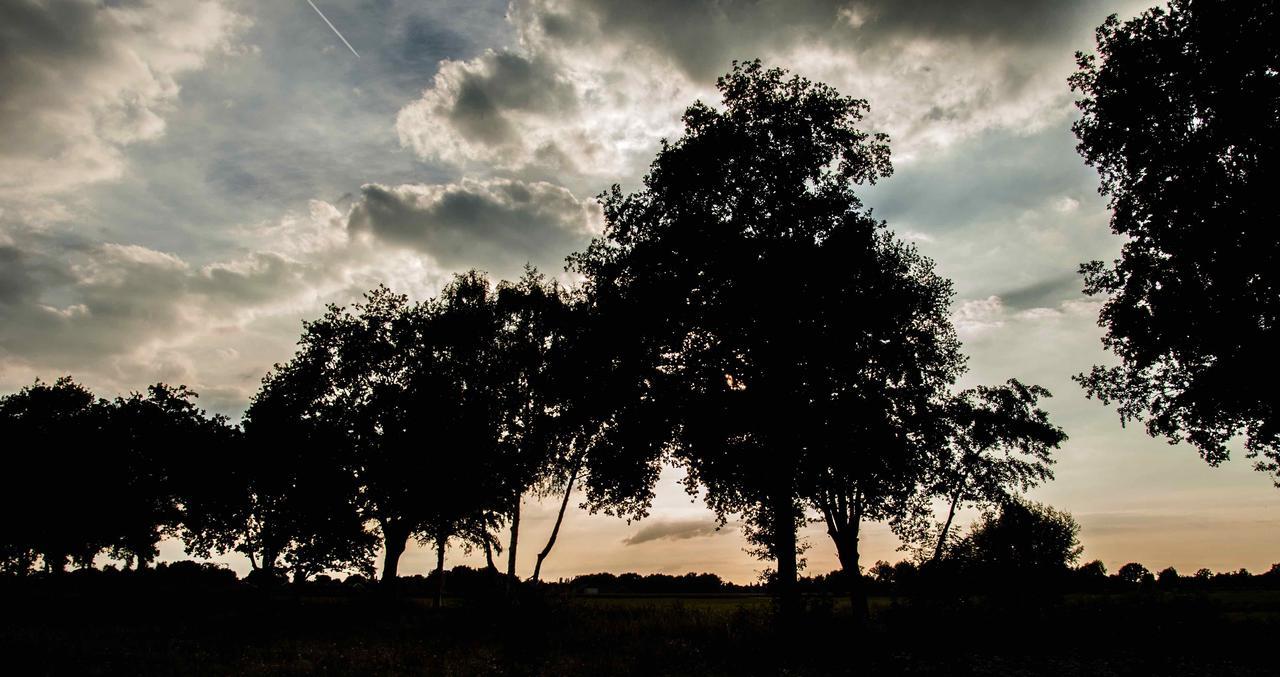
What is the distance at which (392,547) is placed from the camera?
39969 mm

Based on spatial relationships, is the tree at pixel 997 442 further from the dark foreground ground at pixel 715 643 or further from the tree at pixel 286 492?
the tree at pixel 286 492

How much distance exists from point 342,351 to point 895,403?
3083cm

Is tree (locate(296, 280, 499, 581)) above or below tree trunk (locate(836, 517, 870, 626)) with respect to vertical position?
above

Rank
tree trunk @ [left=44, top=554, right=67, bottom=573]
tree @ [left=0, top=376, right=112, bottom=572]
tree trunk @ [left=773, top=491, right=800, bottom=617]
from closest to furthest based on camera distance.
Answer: tree trunk @ [left=773, top=491, right=800, bottom=617], tree @ [left=0, top=376, right=112, bottom=572], tree trunk @ [left=44, top=554, right=67, bottom=573]

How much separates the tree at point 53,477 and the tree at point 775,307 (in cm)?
4582

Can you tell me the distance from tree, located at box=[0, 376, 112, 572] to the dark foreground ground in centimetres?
2501

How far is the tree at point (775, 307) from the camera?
22.2 meters

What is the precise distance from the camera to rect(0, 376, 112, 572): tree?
47.0 m

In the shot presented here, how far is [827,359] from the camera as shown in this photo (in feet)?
72.6

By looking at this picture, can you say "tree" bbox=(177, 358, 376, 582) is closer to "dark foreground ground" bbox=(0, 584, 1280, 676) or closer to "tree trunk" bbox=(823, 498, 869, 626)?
"dark foreground ground" bbox=(0, 584, 1280, 676)

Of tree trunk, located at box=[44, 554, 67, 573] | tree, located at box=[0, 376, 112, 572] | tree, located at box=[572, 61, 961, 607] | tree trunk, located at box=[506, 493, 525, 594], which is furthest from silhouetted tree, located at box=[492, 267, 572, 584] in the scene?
tree trunk, located at box=[44, 554, 67, 573]

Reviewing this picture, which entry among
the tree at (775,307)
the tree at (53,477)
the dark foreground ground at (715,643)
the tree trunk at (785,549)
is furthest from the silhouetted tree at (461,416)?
the tree at (53,477)

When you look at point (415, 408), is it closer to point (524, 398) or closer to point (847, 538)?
point (524, 398)

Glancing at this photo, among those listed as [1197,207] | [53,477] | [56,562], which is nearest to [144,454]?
[53,477]
